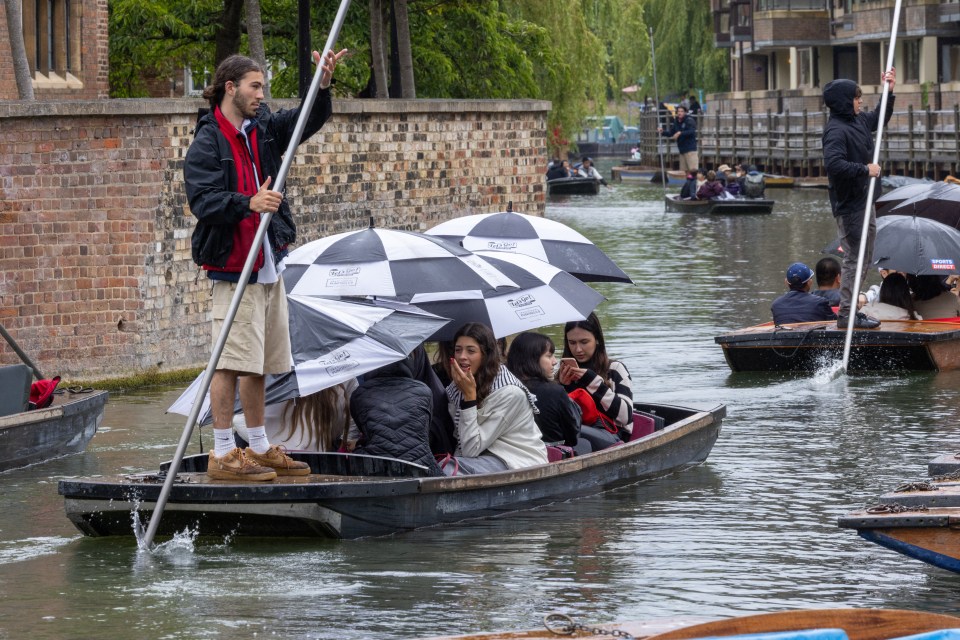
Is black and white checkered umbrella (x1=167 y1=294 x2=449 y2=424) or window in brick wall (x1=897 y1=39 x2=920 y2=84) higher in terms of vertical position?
window in brick wall (x1=897 y1=39 x2=920 y2=84)

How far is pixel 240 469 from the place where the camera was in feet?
28.2

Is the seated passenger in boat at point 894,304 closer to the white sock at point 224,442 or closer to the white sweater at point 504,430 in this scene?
the white sweater at point 504,430

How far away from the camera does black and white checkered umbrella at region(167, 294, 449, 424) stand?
8.89 meters

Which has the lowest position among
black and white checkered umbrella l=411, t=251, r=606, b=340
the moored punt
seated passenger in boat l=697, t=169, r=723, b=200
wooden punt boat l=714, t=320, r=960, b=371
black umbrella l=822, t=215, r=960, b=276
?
seated passenger in boat l=697, t=169, r=723, b=200

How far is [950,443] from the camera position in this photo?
11938 mm

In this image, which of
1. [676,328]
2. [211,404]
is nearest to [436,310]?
[211,404]

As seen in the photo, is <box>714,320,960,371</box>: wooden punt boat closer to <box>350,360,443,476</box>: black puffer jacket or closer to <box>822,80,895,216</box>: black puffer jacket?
<box>822,80,895,216</box>: black puffer jacket

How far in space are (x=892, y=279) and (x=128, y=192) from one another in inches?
254

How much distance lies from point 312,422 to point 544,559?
4.91 feet

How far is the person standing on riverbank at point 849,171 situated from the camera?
47.9 feet

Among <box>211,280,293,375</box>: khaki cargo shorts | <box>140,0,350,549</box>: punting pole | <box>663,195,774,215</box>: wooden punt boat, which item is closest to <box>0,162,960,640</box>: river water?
<box>140,0,350,549</box>: punting pole

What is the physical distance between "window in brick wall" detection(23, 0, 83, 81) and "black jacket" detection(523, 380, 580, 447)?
17.3 metres

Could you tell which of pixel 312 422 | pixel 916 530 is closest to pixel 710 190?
pixel 312 422

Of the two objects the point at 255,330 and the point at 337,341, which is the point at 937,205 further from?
the point at 255,330
